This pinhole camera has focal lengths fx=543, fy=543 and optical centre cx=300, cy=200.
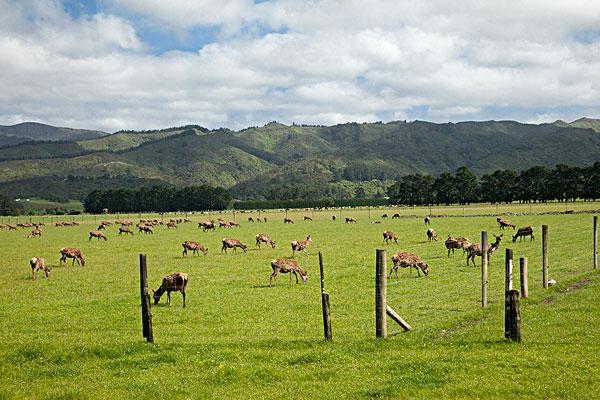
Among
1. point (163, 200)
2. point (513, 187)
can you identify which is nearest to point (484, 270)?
point (513, 187)

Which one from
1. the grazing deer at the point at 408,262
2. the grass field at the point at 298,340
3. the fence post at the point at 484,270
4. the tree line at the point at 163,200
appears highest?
the tree line at the point at 163,200

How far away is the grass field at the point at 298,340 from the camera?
10.7m

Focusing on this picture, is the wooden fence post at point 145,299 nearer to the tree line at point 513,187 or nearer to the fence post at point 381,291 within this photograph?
the fence post at point 381,291

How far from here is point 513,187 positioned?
154 meters

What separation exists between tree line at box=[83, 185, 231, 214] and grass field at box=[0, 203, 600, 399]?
15773 cm

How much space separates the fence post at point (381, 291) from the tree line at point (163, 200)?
175978 millimetres

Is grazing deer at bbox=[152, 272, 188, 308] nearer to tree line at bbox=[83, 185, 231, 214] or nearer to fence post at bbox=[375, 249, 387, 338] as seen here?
fence post at bbox=[375, 249, 387, 338]

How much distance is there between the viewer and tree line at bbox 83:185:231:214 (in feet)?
617

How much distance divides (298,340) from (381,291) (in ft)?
8.75

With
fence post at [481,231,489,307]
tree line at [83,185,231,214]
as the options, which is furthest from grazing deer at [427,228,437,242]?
tree line at [83,185,231,214]

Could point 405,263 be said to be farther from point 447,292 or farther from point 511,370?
point 511,370

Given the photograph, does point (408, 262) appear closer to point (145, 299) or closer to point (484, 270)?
point (484, 270)

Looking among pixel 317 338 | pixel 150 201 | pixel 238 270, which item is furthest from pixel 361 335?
pixel 150 201

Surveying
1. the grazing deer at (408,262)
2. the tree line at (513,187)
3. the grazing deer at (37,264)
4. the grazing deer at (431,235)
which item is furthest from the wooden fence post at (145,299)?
the tree line at (513,187)
